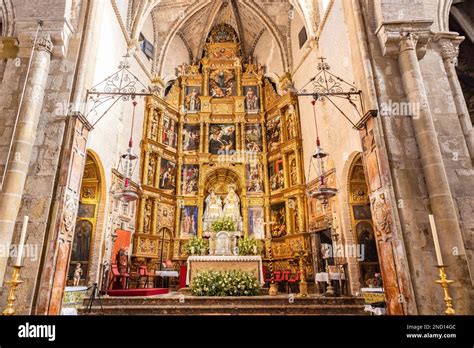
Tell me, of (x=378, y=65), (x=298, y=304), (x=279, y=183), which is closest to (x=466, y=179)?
(x=378, y=65)

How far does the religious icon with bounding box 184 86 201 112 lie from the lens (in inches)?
762

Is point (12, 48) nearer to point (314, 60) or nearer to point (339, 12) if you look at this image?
point (339, 12)

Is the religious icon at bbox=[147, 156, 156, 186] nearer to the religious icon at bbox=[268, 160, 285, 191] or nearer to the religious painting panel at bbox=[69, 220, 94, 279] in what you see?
the religious painting panel at bbox=[69, 220, 94, 279]

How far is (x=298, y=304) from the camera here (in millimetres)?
8508

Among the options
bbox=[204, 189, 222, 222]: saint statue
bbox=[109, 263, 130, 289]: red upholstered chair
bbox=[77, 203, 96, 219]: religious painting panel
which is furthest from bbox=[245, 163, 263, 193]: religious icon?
bbox=[77, 203, 96, 219]: religious painting panel

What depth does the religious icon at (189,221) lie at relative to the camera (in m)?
16.7

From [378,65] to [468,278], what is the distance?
15.9 feet

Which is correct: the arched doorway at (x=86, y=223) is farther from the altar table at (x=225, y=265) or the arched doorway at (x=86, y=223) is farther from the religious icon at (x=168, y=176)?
the religious icon at (x=168, y=176)

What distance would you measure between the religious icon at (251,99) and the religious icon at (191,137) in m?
3.61

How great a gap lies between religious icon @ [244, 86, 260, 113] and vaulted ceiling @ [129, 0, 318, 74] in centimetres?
274

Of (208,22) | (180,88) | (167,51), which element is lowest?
(180,88)

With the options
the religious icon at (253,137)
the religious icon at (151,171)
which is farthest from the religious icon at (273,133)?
the religious icon at (151,171)

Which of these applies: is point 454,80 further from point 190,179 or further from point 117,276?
point 190,179

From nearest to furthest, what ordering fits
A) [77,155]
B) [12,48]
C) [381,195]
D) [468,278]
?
1. [468,278]
2. [381,195]
3. [77,155]
4. [12,48]
